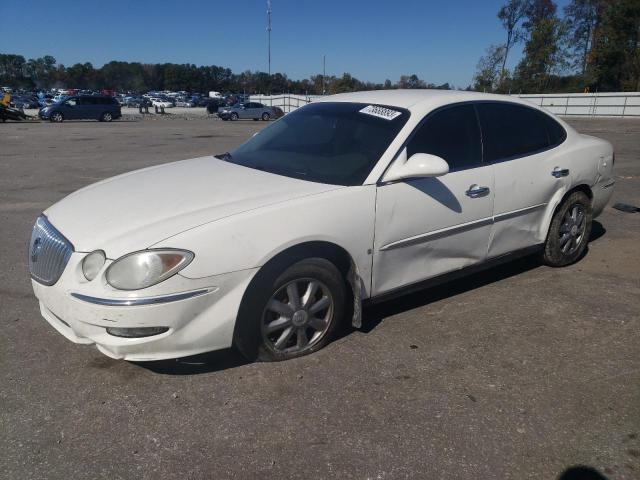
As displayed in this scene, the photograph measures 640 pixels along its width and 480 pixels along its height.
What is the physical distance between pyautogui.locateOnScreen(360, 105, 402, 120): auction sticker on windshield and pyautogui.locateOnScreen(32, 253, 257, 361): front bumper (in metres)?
1.56

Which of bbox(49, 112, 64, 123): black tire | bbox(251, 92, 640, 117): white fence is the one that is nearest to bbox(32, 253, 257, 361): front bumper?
bbox(49, 112, 64, 123): black tire

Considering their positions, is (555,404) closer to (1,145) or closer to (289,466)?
(289,466)

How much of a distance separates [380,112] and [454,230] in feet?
3.20

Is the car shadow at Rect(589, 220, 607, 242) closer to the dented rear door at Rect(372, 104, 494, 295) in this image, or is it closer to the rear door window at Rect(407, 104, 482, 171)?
the dented rear door at Rect(372, 104, 494, 295)

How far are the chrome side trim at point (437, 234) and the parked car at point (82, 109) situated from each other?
105 feet

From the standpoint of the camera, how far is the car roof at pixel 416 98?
372 centimetres

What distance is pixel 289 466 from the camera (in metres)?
2.31

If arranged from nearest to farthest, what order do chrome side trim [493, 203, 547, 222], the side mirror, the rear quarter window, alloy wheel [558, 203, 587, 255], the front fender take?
the front fender, the side mirror, chrome side trim [493, 203, 547, 222], the rear quarter window, alloy wheel [558, 203, 587, 255]

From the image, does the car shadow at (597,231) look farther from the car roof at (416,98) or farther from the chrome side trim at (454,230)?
the car roof at (416,98)

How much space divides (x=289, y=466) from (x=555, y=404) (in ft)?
4.73

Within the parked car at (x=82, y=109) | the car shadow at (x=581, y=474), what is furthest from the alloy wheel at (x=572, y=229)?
the parked car at (x=82, y=109)

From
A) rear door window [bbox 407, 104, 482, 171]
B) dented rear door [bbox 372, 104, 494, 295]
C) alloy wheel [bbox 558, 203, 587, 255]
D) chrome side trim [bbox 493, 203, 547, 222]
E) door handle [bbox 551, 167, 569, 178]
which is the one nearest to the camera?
dented rear door [bbox 372, 104, 494, 295]

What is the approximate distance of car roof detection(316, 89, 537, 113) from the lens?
372cm

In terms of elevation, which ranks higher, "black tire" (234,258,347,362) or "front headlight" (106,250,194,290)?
"front headlight" (106,250,194,290)
